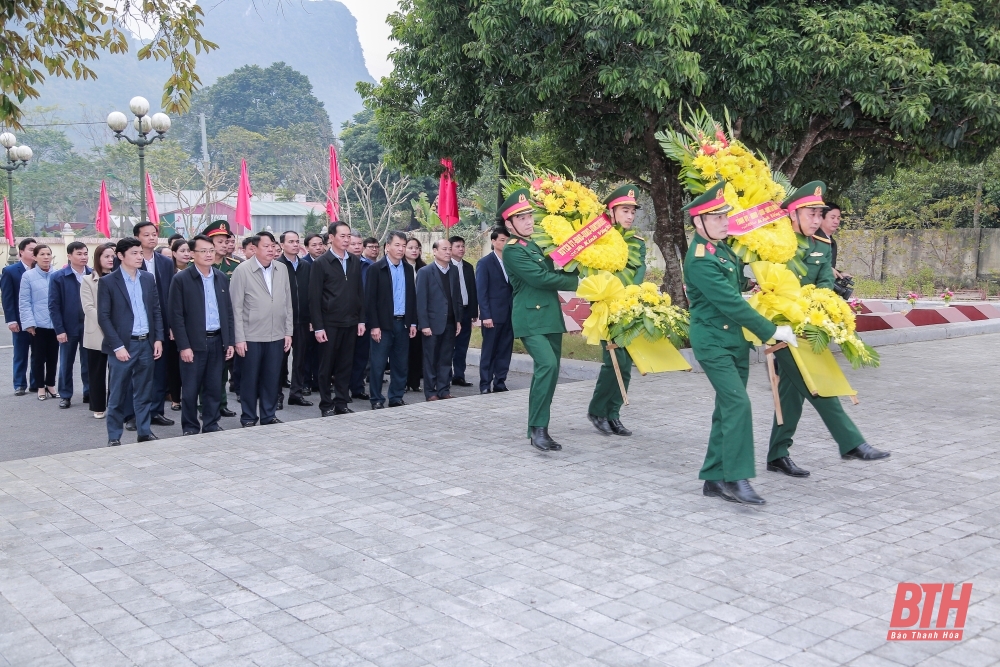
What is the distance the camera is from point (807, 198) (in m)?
7.15

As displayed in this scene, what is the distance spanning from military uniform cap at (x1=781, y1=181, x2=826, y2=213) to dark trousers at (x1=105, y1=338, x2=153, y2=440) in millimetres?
5302

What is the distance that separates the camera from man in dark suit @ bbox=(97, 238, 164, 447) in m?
7.98

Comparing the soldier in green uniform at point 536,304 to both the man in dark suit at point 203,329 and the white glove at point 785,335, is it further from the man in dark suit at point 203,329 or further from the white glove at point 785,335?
the man in dark suit at point 203,329

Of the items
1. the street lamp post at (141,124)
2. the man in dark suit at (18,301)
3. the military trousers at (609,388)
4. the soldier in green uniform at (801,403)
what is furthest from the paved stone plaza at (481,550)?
the street lamp post at (141,124)

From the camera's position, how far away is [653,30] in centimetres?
1047

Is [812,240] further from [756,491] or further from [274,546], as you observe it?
[274,546]

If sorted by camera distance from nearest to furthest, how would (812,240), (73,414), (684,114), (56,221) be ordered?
1. (812,240)
2. (73,414)
3. (684,114)
4. (56,221)

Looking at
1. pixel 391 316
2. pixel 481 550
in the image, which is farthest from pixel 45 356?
pixel 481 550

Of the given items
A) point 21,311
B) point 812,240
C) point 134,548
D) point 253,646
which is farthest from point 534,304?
point 21,311

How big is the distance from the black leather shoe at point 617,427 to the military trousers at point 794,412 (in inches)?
58.2

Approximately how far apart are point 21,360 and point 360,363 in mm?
4132

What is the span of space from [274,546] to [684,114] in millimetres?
8689

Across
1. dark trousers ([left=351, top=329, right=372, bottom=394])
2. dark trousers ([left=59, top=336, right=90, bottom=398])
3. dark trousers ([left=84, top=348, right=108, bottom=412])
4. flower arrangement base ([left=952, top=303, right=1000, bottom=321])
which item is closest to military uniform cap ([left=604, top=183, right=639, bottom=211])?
dark trousers ([left=351, top=329, right=372, bottom=394])

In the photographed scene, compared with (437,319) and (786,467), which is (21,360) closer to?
(437,319)
